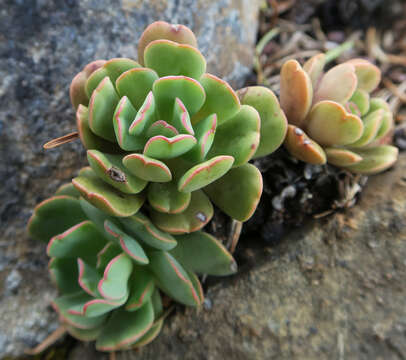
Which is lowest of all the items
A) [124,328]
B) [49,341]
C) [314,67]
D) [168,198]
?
[49,341]

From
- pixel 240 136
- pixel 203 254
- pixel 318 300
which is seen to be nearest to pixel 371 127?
pixel 240 136

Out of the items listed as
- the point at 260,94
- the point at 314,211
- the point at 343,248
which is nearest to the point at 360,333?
the point at 343,248

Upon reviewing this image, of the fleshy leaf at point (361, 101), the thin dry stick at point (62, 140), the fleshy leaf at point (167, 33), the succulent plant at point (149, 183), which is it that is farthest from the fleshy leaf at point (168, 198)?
the fleshy leaf at point (361, 101)

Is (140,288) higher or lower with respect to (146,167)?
lower

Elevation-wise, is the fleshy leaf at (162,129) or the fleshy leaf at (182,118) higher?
the fleshy leaf at (182,118)

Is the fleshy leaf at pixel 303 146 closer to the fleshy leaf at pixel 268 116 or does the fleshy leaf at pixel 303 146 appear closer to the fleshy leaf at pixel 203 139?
the fleshy leaf at pixel 268 116

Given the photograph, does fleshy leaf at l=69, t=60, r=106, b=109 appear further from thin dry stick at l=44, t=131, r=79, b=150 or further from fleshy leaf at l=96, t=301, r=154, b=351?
fleshy leaf at l=96, t=301, r=154, b=351

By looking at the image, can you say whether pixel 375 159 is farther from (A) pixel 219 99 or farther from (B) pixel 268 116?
(A) pixel 219 99
